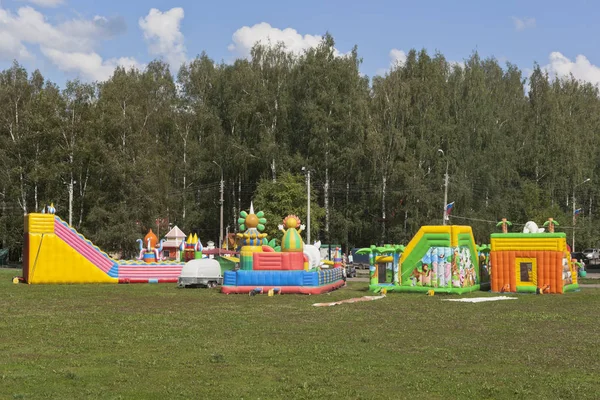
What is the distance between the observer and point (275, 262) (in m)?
31.4

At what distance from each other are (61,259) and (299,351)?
28.0 m

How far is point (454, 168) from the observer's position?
203ft

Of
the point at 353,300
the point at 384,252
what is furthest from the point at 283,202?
the point at 353,300

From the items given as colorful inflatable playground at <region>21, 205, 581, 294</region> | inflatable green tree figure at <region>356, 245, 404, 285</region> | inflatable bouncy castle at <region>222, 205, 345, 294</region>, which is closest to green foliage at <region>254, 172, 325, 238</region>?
colorful inflatable playground at <region>21, 205, 581, 294</region>

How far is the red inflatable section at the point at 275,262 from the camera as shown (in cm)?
3136

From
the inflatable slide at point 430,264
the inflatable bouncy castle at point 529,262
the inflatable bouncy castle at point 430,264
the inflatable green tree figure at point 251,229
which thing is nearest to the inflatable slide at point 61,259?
the inflatable green tree figure at point 251,229

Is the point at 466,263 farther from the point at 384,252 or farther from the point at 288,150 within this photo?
the point at 288,150

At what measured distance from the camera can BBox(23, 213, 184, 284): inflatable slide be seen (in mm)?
39156

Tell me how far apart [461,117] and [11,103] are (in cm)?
3772

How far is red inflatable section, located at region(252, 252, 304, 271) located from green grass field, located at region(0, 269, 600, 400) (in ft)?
21.0

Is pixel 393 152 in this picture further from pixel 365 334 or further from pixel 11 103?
pixel 365 334

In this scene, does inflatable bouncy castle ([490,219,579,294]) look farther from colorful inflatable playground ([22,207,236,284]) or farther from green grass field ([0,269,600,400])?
colorful inflatable playground ([22,207,236,284])

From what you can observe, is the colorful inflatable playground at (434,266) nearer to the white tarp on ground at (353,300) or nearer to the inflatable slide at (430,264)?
the inflatable slide at (430,264)

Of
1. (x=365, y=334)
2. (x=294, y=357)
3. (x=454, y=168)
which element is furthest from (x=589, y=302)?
(x=454, y=168)
